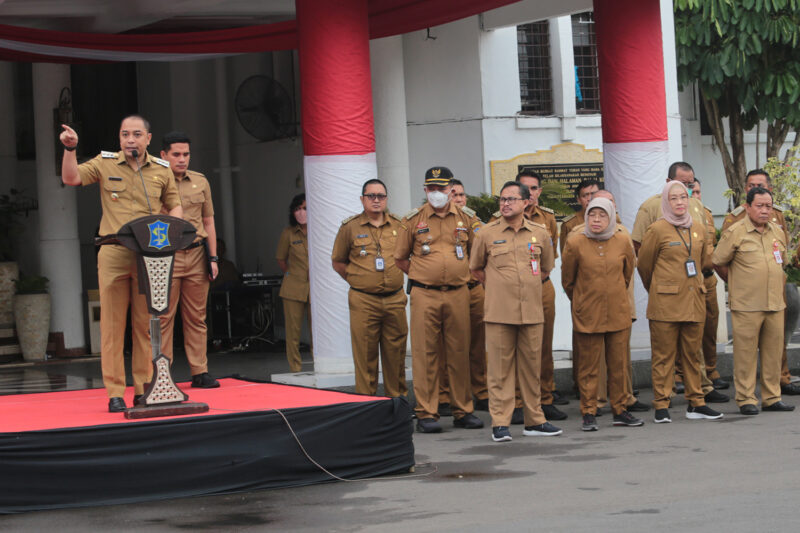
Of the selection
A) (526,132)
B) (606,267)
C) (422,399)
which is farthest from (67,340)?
(606,267)

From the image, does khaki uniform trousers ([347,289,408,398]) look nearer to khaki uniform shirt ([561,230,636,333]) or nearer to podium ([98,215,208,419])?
khaki uniform shirt ([561,230,636,333])

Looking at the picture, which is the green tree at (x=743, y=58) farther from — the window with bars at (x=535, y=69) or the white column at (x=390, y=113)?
the white column at (x=390, y=113)

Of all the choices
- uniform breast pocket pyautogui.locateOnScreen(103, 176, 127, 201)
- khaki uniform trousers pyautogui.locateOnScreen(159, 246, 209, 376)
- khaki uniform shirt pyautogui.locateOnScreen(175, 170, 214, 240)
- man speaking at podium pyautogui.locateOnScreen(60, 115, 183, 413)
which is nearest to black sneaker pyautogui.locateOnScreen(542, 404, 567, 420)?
khaki uniform trousers pyautogui.locateOnScreen(159, 246, 209, 376)

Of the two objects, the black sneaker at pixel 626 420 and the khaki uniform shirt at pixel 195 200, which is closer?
the khaki uniform shirt at pixel 195 200

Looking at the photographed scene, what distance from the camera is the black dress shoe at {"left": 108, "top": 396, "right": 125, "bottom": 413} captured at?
685 centimetres

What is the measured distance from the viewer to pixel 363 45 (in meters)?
9.55

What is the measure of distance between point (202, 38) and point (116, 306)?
5655 mm

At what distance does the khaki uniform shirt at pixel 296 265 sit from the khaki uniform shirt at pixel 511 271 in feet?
11.9

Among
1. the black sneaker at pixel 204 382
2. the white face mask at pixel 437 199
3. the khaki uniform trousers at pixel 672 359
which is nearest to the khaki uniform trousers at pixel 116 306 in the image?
the black sneaker at pixel 204 382

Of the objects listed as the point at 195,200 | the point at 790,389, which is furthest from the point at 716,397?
the point at 195,200

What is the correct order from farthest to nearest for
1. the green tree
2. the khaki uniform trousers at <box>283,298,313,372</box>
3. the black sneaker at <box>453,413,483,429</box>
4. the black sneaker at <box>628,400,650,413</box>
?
the green tree < the khaki uniform trousers at <box>283,298,313,372</box> < the black sneaker at <box>628,400,650,413</box> < the black sneaker at <box>453,413,483,429</box>

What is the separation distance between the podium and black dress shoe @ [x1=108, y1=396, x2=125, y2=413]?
185 mm

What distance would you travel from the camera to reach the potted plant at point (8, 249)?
14398mm

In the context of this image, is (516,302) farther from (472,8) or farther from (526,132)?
(526,132)
